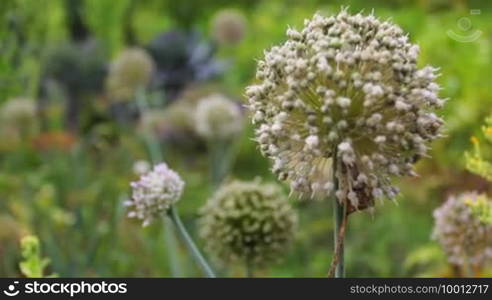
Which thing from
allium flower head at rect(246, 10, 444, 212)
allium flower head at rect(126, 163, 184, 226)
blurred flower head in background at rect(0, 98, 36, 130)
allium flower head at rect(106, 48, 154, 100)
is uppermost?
blurred flower head in background at rect(0, 98, 36, 130)

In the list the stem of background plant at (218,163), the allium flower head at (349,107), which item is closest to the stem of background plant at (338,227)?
the allium flower head at (349,107)

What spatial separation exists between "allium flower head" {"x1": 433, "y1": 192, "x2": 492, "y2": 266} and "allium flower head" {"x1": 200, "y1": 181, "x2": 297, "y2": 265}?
0.90 ft

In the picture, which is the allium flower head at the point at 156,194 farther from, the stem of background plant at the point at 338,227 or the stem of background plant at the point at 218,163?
the stem of background plant at the point at 218,163

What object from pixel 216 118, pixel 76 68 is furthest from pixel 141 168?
pixel 76 68

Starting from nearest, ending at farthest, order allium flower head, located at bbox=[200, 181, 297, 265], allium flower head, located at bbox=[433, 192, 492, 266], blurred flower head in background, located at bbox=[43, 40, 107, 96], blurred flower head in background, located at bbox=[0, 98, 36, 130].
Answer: allium flower head, located at bbox=[433, 192, 492, 266], allium flower head, located at bbox=[200, 181, 297, 265], blurred flower head in background, located at bbox=[0, 98, 36, 130], blurred flower head in background, located at bbox=[43, 40, 107, 96]

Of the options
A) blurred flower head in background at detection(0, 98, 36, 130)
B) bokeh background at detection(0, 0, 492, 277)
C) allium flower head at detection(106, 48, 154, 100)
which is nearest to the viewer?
bokeh background at detection(0, 0, 492, 277)

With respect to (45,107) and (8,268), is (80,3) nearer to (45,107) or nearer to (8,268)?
(45,107)

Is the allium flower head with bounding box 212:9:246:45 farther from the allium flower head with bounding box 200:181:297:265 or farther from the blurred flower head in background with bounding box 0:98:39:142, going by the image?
the allium flower head with bounding box 200:181:297:265

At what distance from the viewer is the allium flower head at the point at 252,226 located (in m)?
1.78

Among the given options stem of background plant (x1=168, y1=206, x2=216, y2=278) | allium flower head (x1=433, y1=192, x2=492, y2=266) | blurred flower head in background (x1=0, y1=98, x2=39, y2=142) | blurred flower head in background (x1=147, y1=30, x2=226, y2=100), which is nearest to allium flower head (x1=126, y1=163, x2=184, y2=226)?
stem of background plant (x1=168, y1=206, x2=216, y2=278)

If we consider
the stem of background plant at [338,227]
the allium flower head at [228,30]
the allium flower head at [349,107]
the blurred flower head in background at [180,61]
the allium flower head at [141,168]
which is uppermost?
the allium flower head at [228,30]

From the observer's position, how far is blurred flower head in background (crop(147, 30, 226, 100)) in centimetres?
390

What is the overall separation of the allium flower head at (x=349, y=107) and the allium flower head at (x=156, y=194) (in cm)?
28

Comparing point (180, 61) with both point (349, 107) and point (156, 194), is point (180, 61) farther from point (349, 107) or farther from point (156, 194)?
point (349, 107)
